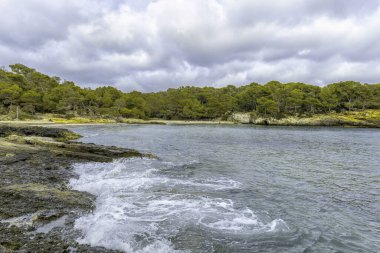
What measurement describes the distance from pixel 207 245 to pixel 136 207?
13.3 feet

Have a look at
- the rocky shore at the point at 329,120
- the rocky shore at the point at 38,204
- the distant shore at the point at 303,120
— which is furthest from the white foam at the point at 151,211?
the rocky shore at the point at 329,120

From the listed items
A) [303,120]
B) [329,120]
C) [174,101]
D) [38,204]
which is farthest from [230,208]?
[174,101]

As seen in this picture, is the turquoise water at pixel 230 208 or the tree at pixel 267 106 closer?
the turquoise water at pixel 230 208

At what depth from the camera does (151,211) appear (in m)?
10.6

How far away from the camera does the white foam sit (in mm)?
8016

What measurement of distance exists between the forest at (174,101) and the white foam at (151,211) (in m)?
79.9

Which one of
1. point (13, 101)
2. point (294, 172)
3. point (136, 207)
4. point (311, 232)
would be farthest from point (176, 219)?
point (13, 101)

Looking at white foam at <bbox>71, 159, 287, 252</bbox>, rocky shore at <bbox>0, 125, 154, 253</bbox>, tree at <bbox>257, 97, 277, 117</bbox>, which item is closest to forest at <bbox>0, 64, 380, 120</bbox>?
tree at <bbox>257, 97, 277, 117</bbox>

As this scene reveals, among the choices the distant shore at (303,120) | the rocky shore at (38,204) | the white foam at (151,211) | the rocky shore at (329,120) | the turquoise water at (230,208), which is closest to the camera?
the rocky shore at (38,204)

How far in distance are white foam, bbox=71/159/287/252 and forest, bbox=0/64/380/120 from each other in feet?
262

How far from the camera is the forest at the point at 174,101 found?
91688 mm

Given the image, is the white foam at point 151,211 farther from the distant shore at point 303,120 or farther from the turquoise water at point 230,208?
the distant shore at point 303,120

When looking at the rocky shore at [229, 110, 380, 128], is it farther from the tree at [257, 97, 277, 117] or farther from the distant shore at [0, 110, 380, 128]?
the tree at [257, 97, 277, 117]

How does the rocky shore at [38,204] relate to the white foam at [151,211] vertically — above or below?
above
